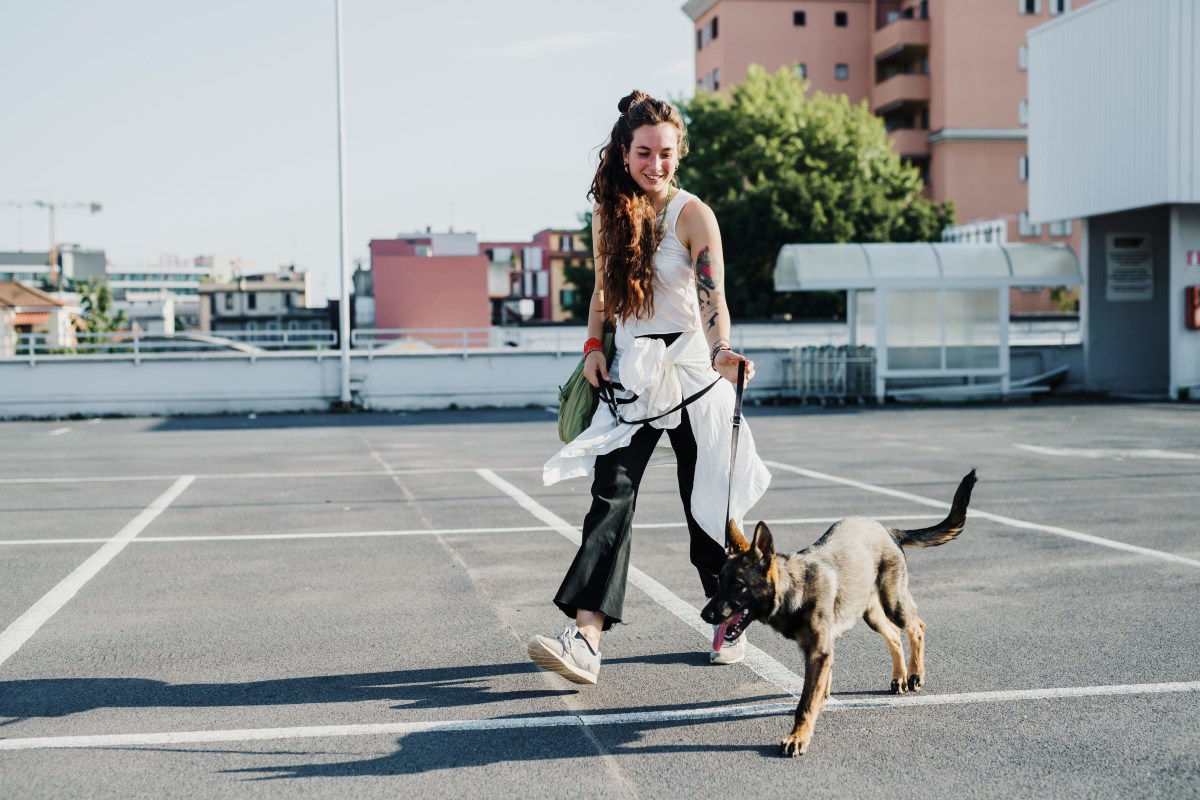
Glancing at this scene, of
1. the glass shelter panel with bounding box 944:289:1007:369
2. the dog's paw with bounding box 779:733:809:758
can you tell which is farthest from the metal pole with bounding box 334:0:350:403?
the dog's paw with bounding box 779:733:809:758

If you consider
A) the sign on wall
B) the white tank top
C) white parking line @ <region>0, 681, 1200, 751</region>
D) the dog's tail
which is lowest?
white parking line @ <region>0, 681, 1200, 751</region>

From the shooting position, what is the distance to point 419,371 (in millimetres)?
27844

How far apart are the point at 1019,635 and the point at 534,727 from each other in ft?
7.67

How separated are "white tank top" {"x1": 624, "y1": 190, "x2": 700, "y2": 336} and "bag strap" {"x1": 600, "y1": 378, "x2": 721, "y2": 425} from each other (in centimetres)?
21

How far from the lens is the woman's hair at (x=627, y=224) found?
4.51 metres

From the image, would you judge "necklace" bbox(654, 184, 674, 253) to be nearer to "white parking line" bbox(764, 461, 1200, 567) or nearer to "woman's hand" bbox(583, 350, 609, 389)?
"woman's hand" bbox(583, 350, 609, 389)

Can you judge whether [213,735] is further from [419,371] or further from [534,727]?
[419,371]

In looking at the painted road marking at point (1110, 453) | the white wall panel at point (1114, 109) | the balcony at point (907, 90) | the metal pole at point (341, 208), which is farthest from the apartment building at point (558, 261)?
the painted road marking at point (1110, 453)

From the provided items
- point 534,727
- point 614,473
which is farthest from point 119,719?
point 614,473

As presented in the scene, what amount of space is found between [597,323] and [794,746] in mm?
1709

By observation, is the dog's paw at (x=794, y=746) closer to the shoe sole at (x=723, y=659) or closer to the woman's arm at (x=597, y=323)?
the shoe sole at (x=723, y=659)

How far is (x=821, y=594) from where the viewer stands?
394 cm

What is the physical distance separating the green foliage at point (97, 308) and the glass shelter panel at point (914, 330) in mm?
90182

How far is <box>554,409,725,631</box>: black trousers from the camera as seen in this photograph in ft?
14.8
